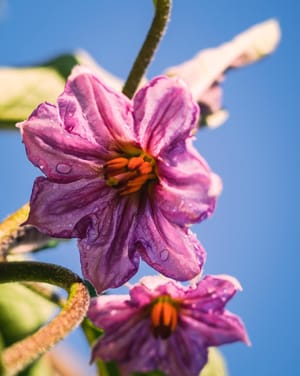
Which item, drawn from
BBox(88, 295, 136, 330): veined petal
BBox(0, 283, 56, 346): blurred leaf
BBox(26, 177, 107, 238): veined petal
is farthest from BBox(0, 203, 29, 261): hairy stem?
BBox(0, 283, 56, 346): blurred leaf

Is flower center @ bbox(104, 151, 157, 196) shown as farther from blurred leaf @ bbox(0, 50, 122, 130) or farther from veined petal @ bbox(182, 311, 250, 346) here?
blurred leaf @ bbox(0, 50, 122, 130)

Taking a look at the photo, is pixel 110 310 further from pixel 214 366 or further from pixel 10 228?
pixel 214 366

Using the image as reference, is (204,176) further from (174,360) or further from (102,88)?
(174,360)

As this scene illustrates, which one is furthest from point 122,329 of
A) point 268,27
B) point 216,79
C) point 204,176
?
point 268,27

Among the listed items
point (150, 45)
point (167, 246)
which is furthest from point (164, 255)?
point (150, 45)

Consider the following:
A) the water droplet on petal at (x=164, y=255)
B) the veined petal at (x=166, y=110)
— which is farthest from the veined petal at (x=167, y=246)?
the veined petal at (x=166, y=110)

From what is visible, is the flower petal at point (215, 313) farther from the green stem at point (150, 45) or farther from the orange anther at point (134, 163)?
the green stem at point (150, 45)
